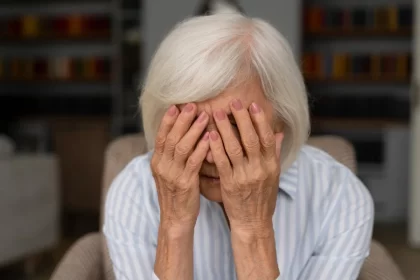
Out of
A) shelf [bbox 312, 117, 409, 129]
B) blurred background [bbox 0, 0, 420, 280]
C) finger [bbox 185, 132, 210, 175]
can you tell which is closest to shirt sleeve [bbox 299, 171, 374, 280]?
finger [bbox 185, 132, 210, 175]

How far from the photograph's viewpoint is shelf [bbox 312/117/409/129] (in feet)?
15.6

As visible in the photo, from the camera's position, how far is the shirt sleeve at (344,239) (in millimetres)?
1195

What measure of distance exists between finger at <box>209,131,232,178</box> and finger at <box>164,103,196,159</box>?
48 mm

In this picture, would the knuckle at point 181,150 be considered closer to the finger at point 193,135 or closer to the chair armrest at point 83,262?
the finger at point 193,135

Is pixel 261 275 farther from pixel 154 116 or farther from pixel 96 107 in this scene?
pixel 96 107

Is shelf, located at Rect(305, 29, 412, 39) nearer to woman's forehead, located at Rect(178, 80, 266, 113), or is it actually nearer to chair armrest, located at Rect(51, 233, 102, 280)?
chair armrest, located at Rect(51, 233, 102, 280)

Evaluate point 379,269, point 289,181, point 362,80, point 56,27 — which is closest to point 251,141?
point 289,181

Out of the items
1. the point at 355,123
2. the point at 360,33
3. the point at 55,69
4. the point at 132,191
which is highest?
the point at 360,33

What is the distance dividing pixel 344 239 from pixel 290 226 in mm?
135

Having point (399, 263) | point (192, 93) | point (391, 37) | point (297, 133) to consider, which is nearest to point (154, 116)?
point (192, 93)

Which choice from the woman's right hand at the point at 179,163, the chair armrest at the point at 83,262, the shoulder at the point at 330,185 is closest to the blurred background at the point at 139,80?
the chair armrest at the point at 83,262

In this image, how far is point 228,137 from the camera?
3.51 feet

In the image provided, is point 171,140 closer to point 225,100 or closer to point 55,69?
point 225,100

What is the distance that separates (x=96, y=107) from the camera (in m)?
5.78
